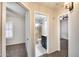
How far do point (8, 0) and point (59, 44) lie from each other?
0.94 meters

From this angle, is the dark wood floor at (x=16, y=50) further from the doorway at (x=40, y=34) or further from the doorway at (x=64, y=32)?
the doorway at (x=64, y=32)

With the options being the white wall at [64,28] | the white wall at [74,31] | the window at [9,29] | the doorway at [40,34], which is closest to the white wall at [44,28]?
the doorway at [40,34]

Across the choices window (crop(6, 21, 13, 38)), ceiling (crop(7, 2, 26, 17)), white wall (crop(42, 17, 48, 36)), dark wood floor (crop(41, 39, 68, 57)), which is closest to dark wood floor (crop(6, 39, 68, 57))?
dark wood floor (crop(41, 39, 68, 57))

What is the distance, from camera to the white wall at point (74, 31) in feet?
4.04

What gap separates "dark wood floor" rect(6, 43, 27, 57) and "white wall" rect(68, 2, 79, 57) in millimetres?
652

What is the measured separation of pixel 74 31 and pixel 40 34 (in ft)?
1.53

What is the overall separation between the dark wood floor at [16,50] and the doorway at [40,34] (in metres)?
0.20

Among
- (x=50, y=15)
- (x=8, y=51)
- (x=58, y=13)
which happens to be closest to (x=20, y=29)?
(x=8, y=51)

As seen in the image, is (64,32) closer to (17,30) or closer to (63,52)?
(63,52)

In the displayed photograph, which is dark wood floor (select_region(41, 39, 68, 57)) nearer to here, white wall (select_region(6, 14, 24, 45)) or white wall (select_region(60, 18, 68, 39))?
white wall (select_region(60, 18, 68, 39))

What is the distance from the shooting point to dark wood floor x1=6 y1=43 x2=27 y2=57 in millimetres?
1182

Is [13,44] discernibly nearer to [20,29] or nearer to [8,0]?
[20,29]

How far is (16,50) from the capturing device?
50.1 inches

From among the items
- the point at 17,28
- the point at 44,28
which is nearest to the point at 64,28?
the point at 44,28
